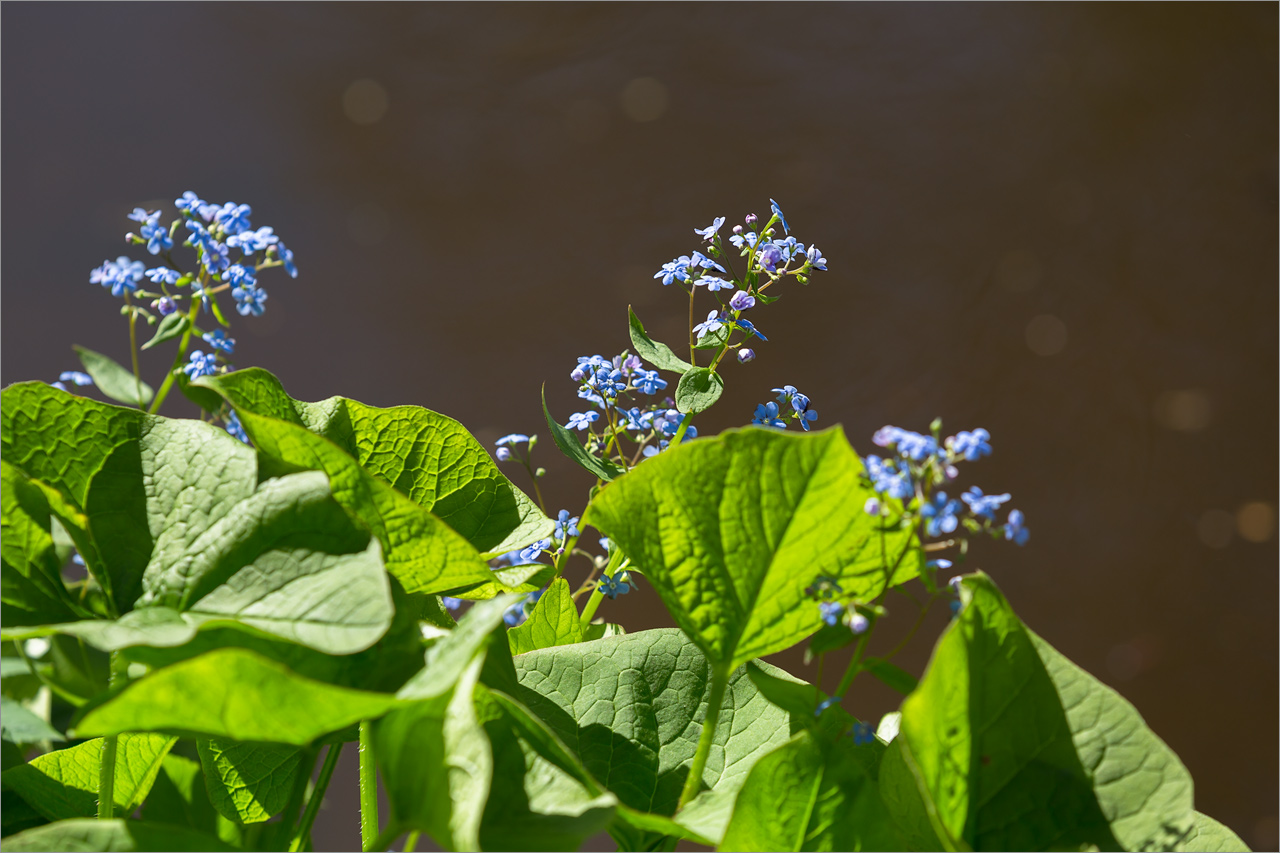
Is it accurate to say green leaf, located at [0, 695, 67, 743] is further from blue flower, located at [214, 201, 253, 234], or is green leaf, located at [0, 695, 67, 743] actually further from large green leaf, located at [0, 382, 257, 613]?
blue flower, located at [214, 201, 253, 234]

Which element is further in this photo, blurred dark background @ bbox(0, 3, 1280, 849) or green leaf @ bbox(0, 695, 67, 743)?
blurred dark background @ bbox(0, 3, 1280, 849)

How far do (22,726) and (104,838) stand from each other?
0.15 ft

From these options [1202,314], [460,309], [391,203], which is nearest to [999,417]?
[1202,314]

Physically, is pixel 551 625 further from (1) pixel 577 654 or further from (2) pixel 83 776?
(2) pixel 83 776

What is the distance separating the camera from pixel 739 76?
1220mm

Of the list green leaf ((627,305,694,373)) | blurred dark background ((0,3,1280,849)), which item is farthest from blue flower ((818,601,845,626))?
blurred dark background ((0,3,1280,849))

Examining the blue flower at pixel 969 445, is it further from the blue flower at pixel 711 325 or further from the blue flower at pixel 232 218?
the blue flower at pixel 232 218

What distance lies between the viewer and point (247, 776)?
0.30 m

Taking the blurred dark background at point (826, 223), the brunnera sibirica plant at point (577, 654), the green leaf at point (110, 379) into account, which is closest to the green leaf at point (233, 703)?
the brunnera sibirica plant at point (577, 654)

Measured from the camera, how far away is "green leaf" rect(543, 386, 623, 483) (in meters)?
0.28

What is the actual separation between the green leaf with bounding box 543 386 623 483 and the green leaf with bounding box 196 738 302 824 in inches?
4.8

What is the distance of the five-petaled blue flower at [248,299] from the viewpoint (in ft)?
0.98

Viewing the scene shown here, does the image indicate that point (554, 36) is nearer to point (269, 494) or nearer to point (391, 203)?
point (391, 203)

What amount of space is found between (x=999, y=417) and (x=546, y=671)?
3.75 ft
